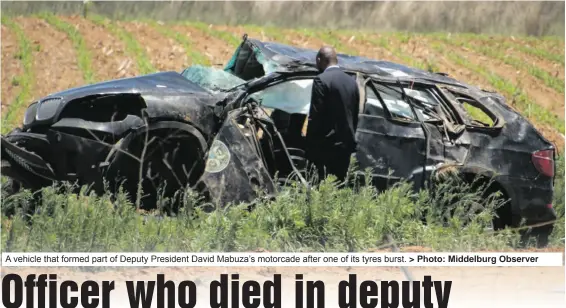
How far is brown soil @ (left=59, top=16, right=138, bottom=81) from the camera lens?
2492cm

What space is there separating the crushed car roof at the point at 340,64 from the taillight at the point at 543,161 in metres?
1.17

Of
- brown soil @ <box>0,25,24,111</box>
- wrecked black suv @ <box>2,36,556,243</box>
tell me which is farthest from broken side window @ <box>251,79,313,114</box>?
brown soil @ <box>0,25,24,111</box>

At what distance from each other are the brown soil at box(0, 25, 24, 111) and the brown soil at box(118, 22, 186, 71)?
122 inches

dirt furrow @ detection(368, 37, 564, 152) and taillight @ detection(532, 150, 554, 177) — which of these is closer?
taillight @ detection(532, 150, 554, 177)

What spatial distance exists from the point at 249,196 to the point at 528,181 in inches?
114

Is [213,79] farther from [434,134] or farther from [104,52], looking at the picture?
[104,52]

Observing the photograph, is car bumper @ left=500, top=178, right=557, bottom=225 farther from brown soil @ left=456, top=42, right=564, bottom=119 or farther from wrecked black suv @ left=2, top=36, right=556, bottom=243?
brown soil @ left=456, top=42, right=564, bottom=119

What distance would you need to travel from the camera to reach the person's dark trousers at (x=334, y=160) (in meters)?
10.2

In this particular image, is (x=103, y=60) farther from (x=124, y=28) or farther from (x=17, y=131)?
(x=17, y=131)

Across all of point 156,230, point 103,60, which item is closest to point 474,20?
point 103,60

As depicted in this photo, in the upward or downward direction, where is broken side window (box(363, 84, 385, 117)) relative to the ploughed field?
upward

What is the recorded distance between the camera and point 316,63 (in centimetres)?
1070

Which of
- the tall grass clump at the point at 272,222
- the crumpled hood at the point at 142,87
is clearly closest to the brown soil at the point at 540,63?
the tall grass clump at the point at 272,222
